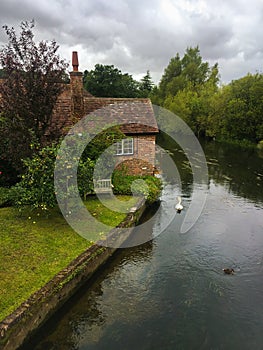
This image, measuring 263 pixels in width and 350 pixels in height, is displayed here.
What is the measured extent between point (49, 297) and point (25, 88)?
30.1ft

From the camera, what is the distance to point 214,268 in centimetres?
1122

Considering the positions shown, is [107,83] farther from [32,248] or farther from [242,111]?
[32,248]

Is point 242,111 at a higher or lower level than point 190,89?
lower

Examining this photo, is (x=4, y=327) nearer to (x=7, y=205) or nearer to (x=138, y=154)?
(x=7, y=205)

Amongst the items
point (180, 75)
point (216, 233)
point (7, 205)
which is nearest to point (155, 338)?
point (216, 233)

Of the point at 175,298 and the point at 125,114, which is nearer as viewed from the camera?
the point at 175,298

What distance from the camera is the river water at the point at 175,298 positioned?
304 inches

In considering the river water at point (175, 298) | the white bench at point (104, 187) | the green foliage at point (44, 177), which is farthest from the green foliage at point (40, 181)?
the white bench at point (104, 187)

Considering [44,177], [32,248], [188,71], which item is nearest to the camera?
[32,248]

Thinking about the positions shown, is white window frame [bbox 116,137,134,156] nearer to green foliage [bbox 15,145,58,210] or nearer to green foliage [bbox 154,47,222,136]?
green foliage [bbox 15,145,58,210]

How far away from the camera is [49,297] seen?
8125 mm

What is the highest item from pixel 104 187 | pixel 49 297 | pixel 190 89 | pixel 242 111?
pixel 190 89

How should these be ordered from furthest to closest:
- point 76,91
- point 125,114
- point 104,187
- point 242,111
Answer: point 242,111 → point 125,114 → point 76,91 → point 104,187

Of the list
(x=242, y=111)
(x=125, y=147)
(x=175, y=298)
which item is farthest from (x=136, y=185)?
(x=242, y=111)
